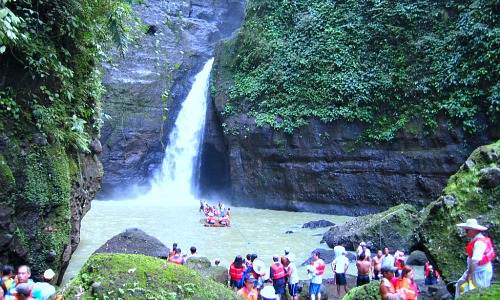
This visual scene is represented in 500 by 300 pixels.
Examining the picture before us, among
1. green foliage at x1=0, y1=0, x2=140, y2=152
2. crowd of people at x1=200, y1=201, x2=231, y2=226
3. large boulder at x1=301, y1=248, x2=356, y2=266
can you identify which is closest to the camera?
green foliage at x1=0, y1=0, x2=140, y2=152

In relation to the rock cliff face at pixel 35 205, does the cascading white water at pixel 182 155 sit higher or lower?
higher

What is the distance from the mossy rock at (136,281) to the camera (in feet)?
13.2

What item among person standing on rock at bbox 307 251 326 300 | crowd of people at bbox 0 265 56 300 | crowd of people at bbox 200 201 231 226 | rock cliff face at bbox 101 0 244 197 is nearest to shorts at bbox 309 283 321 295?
person standing on rock at bbox 307 251 326 300

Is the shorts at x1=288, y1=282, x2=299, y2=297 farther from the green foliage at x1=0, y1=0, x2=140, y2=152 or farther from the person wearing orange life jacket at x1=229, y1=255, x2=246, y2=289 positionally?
the green foliage at x1=0, y1=0, x2=140, y2=152

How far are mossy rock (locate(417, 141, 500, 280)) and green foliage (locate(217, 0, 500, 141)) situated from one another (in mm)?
9436

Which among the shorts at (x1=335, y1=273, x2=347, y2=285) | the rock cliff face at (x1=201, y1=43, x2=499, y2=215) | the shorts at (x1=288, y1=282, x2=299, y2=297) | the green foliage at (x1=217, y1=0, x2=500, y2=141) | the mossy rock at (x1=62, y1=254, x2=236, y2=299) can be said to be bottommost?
the shorts at (x1=288, y1=282, x2=299, y2=297)

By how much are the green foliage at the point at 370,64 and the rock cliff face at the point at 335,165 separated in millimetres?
591

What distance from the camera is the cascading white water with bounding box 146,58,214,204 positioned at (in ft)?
88.5

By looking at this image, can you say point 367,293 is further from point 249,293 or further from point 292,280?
point 292,280

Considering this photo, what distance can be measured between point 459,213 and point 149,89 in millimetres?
23460

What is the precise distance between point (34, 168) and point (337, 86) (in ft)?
50.7

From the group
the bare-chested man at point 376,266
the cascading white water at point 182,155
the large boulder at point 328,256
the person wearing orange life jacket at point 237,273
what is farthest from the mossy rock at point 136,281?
the cascading white water at point 182,155

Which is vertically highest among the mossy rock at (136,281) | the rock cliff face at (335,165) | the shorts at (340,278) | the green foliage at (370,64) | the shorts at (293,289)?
the green foliage at (370,64)

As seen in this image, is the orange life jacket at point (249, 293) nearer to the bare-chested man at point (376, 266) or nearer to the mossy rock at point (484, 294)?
the mossy rock at point (484, 294)
